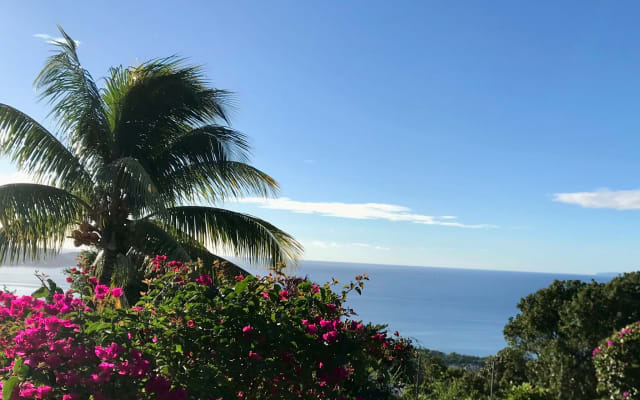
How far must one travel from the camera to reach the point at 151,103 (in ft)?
28.2

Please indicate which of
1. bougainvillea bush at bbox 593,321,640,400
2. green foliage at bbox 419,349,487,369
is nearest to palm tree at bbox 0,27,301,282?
bougainvillea bush at bbox 593,321,640,400

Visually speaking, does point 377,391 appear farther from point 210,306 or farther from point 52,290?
point 52,290

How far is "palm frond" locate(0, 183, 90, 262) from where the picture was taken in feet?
22.2

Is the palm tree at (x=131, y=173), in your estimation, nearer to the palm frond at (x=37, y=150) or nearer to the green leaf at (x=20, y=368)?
the palm frond at (x=37, y=150)

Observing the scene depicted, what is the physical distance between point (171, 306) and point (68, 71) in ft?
22.1

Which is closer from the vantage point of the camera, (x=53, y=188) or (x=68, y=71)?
(x=53, y=188)

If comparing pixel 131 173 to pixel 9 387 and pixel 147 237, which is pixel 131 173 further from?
pixel 9 387

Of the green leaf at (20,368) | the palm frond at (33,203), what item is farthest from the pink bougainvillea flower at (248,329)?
the palm frond at (33,203)

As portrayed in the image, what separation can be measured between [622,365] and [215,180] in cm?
748

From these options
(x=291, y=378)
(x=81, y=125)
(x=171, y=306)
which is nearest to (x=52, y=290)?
(x=171, y=306)

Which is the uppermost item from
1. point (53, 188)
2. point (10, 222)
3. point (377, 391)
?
point (53, 188)

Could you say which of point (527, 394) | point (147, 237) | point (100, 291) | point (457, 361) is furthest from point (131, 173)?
point (457, 361)

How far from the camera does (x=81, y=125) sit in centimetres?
828

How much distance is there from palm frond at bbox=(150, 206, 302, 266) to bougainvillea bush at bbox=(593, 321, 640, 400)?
5478 mm
